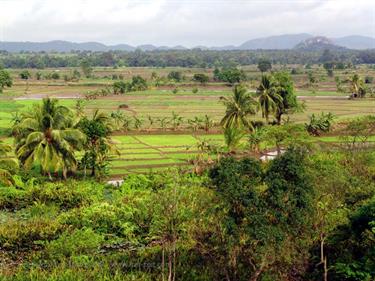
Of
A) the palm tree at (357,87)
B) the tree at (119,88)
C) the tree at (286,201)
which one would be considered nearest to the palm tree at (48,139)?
the tree at (286,201)

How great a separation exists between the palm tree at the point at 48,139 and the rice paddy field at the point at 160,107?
5947mm

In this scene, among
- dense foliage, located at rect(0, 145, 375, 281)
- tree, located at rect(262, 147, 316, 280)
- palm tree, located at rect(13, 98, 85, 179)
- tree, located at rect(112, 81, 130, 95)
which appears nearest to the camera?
tree, located at rect(262, 147, 316, 280)

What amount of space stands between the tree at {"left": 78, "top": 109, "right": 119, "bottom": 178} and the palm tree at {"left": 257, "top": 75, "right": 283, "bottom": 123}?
864 inches

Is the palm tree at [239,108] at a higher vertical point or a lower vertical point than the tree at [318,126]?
higher

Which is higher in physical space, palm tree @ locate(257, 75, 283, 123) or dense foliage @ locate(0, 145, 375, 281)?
palm tree @ locate(257, 75, 283, 123)

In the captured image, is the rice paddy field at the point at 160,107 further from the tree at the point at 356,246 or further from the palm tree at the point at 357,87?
the tree at the point at 356,246

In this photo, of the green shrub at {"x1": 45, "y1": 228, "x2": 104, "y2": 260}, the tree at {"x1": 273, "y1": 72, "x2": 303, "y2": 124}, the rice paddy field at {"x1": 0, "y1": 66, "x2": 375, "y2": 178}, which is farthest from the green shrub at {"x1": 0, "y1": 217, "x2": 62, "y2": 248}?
the tree at {"x1": 273, "y1": 72, "x2": 303, "y2": 124}

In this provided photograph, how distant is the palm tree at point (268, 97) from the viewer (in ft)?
171

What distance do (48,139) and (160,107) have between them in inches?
1717

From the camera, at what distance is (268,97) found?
51781 millimetres

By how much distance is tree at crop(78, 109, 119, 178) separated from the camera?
34.7 meters

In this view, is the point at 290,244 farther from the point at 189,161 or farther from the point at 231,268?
Answer: the point at 189,161

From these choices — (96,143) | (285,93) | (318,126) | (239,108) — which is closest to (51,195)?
(96,143)

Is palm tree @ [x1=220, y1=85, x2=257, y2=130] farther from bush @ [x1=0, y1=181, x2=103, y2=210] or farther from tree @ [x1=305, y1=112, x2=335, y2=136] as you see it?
bush @ [x1=0, y1=181, x2=103, y2=210]
